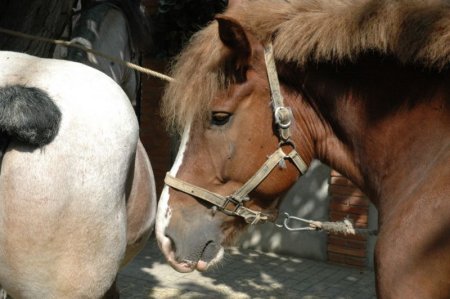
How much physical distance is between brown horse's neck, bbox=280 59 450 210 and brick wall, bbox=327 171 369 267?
140 inches

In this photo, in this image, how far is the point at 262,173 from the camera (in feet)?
6.86

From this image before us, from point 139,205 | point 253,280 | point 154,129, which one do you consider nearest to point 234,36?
point 139,205

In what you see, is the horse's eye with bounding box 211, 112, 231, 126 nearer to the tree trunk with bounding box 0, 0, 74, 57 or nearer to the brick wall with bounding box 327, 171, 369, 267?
the tree trunk with bounding box 0, 0, 74, 57

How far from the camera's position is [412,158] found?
1.87 metres

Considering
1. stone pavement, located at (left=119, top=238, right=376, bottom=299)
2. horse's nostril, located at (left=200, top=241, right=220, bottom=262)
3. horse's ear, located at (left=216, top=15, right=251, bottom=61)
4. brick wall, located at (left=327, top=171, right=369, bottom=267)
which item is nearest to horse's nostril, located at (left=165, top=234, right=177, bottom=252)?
horse's nostril, located at (left=200, top=241, right=220, bottom=262)

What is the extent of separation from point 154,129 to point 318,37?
16.6 feet

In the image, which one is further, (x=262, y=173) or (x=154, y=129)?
(x=154, y=129)

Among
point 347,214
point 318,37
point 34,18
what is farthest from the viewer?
point 347,214

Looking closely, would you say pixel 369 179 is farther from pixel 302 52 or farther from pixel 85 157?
pixel 85 157

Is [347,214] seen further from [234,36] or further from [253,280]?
[234,36]

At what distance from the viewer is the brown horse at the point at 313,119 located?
5.82 ft

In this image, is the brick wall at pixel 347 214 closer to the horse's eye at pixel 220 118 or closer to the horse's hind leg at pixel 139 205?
the horse's hind leg at pixel 139 205

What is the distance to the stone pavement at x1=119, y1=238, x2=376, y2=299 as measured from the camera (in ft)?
16.7

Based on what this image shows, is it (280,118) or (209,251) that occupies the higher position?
(280,118)
